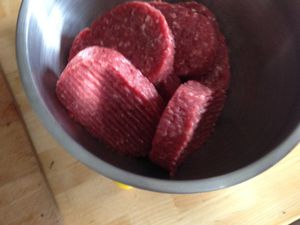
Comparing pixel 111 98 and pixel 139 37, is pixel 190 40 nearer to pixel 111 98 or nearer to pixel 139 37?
pixel 139 37

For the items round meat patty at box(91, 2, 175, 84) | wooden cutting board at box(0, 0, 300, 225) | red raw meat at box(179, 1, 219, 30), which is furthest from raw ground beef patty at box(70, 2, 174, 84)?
wooden cutting board at box(0, 0, 300, 225)

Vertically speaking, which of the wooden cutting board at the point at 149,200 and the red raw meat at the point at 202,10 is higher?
the red raw meat at the point at 202,10

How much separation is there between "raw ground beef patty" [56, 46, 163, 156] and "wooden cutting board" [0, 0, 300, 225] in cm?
12

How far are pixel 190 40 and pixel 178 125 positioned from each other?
11.2 inches

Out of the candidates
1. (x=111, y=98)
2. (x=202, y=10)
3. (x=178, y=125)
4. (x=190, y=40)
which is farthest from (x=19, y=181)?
(x=202, y=10)

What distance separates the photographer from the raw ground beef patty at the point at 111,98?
1005 millimetres

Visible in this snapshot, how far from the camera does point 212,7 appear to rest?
129cm

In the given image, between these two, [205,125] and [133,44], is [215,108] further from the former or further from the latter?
[133,44]

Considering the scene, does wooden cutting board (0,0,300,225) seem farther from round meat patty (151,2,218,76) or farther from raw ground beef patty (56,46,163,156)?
round meat patty (151,2,218,76)

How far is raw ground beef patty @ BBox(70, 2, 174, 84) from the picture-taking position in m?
1.08

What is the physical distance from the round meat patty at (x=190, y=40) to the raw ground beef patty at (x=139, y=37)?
0.22 ft

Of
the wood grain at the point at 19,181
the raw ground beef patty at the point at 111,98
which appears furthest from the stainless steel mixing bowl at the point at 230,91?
the wood grain at the point at 19,181

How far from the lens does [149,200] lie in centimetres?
110

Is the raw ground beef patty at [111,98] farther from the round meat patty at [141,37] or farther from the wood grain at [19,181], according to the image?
the wood grain at [19,181]
